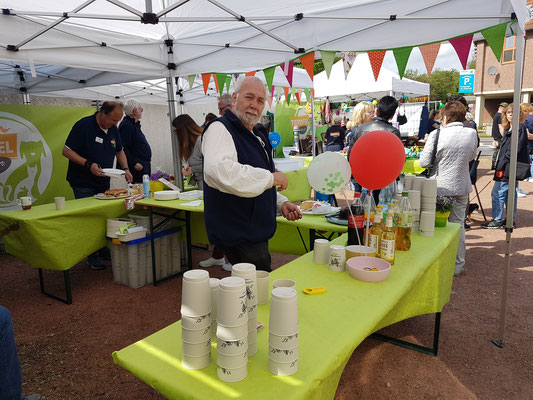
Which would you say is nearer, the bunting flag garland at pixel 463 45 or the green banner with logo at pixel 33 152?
the bunting flag garland at pixel 463 45

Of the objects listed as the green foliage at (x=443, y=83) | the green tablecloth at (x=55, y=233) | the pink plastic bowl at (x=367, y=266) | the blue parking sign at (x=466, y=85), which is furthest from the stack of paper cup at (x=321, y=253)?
the green foliage at (x=443, y=83)

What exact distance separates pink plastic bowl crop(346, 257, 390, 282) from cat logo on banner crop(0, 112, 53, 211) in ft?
15.1

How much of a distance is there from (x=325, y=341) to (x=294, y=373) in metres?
0.18

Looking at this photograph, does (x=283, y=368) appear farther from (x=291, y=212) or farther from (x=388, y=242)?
(x=291, y=212)

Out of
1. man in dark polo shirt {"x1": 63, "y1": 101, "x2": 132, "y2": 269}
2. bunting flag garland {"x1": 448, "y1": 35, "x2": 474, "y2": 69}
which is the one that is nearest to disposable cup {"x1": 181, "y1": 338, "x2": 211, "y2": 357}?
bunting flag garland {"x1": 448, "y1": 35, "x2": 474, "y2": 69}

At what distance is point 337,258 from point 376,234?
0.85 feet

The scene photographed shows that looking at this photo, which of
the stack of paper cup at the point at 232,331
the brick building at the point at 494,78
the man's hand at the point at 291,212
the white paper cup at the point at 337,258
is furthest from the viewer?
the brick building at the point at 494,78

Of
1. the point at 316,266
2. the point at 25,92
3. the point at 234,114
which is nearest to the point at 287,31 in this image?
the point at 234,114

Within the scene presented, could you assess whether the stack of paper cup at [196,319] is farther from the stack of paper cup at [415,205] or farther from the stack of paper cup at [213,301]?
the stack of paper cup at [415,205]

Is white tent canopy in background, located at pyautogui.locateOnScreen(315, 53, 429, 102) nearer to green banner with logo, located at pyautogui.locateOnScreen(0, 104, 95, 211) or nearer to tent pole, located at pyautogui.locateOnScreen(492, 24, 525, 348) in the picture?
green banner with logo, located at pyautogui.locateOnScreen(0, 104, 95, 211)

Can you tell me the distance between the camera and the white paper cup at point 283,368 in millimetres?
912

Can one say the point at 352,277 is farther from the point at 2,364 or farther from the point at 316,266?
the point at 2,364

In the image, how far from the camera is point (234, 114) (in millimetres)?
1777

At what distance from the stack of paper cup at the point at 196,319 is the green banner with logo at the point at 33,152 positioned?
4.64m
